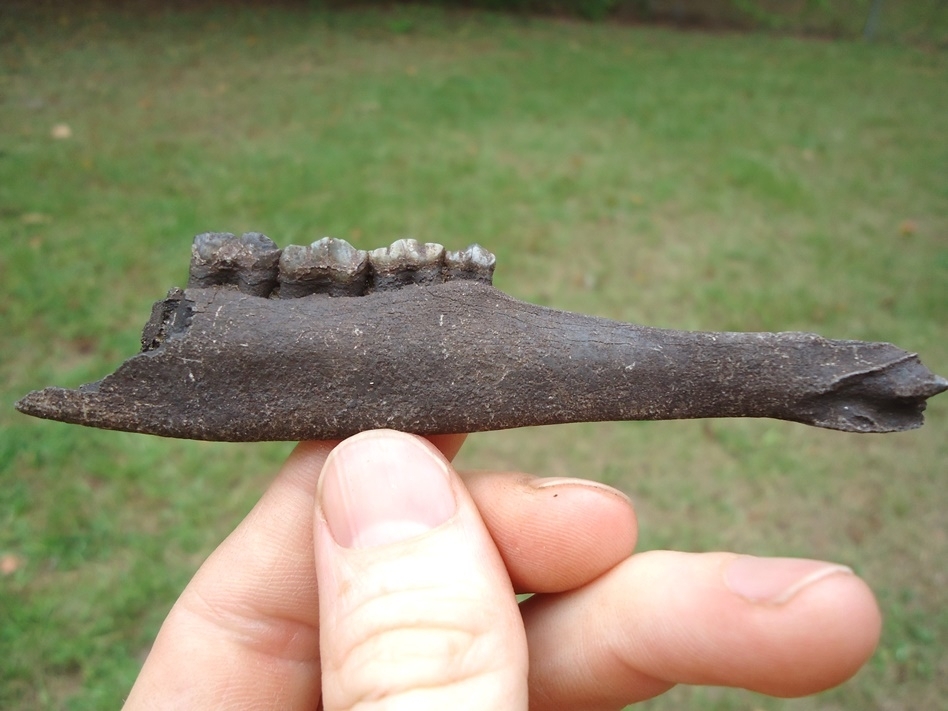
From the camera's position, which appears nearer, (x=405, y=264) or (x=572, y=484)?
(x=405, y=264)

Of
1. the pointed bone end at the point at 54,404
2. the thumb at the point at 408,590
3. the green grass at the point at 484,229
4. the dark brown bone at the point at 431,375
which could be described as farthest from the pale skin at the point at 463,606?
the green grass at the point at 484,229

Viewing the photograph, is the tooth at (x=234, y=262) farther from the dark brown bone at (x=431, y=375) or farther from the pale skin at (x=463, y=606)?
the pale skin at (x=463, y=606)

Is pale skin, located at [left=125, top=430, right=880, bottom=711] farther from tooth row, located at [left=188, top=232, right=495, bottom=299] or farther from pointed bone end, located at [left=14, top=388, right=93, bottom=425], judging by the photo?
pointed bone end, located at [left=14, top=388, right=93, bottom=425]

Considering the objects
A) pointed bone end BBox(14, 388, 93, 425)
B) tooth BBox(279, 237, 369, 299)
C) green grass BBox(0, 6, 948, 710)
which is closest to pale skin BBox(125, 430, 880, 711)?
tooth BBox(279, 237, 369, 299)

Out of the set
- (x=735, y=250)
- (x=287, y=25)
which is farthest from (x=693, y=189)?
(x=287, y=25)

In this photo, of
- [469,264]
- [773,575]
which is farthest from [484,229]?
[773,575]

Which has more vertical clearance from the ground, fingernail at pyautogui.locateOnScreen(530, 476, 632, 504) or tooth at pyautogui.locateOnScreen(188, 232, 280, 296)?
tooth at pyautogui.locateOnScreen(188, 232, 280, 296)

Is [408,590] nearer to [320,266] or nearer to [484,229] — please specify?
[320,266]

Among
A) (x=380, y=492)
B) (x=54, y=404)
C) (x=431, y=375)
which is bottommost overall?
(x=380, y=492)
